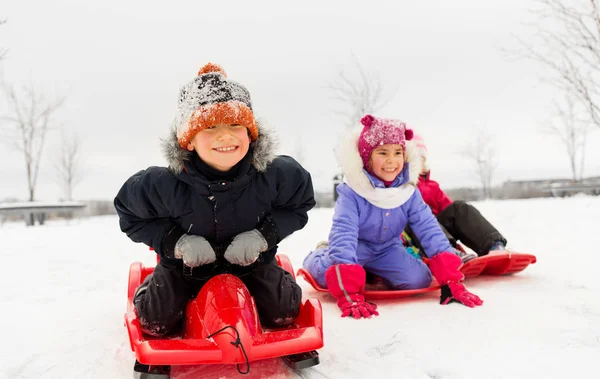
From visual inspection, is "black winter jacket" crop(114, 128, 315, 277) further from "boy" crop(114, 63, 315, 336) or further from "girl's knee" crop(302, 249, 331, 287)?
"girl's knee" crop(302, 249, 331, 287)

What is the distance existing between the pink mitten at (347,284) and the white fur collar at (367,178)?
539 millimetres

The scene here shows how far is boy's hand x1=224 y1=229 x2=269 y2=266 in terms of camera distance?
2.06 meters

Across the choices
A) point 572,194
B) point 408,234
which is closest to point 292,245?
point 408,234

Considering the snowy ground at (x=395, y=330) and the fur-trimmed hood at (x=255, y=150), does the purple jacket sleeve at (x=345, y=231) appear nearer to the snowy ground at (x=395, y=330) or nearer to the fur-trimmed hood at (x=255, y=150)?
the snowy ground at (x=395, y=330)

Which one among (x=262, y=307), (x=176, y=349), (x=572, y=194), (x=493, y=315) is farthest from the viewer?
(x=572, y=194)

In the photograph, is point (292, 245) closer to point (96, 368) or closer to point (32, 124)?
point (96, 368)

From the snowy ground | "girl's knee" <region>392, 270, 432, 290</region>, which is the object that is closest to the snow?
the snowy ground

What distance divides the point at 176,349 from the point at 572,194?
15.2 metres

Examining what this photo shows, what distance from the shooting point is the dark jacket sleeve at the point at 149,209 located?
7.04 feet

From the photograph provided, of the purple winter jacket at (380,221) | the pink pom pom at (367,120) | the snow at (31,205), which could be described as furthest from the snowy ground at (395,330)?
the snow at (31,205)

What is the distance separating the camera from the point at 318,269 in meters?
3.18

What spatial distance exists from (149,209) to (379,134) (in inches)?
63.7

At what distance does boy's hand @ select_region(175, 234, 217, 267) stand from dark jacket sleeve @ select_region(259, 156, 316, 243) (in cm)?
35

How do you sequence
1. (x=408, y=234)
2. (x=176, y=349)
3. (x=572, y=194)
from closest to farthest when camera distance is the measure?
(x=176, y=349), (x=408, y=234), (x=572, y=194)
